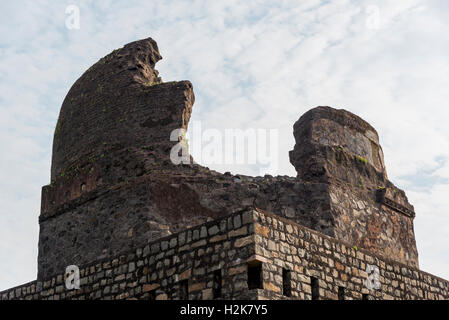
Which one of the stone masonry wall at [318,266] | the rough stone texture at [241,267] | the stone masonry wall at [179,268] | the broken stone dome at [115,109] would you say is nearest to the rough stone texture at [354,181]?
the stone masonry wall at [318,266]

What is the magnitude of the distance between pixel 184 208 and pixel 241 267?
404 centimetres

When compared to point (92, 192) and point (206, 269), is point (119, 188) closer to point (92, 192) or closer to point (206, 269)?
point (92, 192)

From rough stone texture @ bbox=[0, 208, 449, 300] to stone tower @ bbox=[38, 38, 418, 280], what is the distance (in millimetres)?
1735

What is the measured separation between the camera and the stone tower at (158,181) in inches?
463

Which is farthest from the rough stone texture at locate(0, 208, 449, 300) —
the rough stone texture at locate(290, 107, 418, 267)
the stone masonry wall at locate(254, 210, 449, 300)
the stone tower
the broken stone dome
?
the broken stone dome

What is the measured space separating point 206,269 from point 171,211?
3530mm

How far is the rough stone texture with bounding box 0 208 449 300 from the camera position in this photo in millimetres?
7836

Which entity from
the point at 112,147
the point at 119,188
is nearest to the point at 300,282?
the point at 119,188

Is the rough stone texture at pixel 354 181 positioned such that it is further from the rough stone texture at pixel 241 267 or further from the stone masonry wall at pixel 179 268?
the stone masonry wall at pixel 179 268

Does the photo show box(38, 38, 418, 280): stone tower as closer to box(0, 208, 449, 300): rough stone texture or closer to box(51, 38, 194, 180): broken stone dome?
box(51, 38, 194, 180): broken stone dome

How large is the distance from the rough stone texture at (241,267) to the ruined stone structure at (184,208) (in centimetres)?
2

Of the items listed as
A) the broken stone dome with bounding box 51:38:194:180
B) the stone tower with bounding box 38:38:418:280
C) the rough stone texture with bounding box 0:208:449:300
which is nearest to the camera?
the rough stone texture with bounding box 0:208:449:300

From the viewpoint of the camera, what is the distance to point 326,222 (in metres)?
11.8

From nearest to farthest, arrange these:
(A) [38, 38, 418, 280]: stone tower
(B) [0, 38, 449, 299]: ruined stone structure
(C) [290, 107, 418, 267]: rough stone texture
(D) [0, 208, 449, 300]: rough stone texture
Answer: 1. (D) [0, 208, 449, 300]: rough stone texture
2. (B) [0, 38, 449, 299]: ruined stone structure
3. (A) [38, 38, 418, 280]: stone tower
4. (C) [290, 107, 418, 267]: rough stone texture
